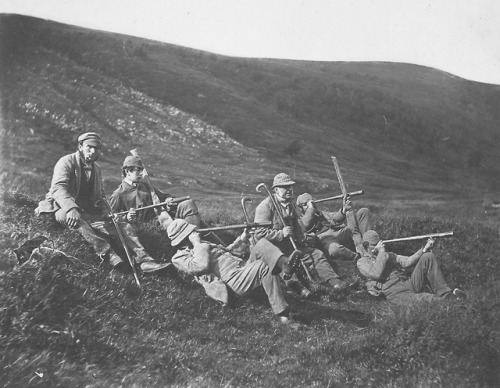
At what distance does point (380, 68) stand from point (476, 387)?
12.9 meters

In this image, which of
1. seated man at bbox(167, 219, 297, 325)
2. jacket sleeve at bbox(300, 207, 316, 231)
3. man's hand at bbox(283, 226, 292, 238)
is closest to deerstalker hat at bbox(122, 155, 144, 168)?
seated man at bbox(167, 219, 297, 325)

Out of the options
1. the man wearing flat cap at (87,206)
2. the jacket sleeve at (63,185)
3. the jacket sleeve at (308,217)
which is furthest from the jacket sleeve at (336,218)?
the jacket sleeve at (63,185)

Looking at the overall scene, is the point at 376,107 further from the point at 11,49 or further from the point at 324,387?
the point at 324,387

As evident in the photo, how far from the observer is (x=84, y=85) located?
1227 cm

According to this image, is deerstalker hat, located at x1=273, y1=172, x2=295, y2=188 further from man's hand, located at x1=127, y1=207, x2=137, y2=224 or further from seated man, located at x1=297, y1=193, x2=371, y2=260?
man's hand, located at x1=127, y1=207, x2=137, y2=224

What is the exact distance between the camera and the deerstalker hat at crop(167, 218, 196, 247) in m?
7.05

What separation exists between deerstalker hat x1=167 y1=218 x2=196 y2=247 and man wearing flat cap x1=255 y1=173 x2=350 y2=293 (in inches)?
48.0

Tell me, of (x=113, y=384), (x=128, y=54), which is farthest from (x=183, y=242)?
(x=128, y=54)

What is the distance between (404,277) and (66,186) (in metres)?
5.59

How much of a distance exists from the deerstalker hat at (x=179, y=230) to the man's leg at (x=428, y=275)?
359 cm

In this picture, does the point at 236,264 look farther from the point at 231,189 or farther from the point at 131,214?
the point at 231,189

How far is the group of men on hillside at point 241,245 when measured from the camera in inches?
257

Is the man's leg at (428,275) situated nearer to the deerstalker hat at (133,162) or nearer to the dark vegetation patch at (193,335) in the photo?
the dark vegetation patch at (193,335)

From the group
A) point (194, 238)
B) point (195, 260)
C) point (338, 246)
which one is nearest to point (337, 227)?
point (338, 246)
